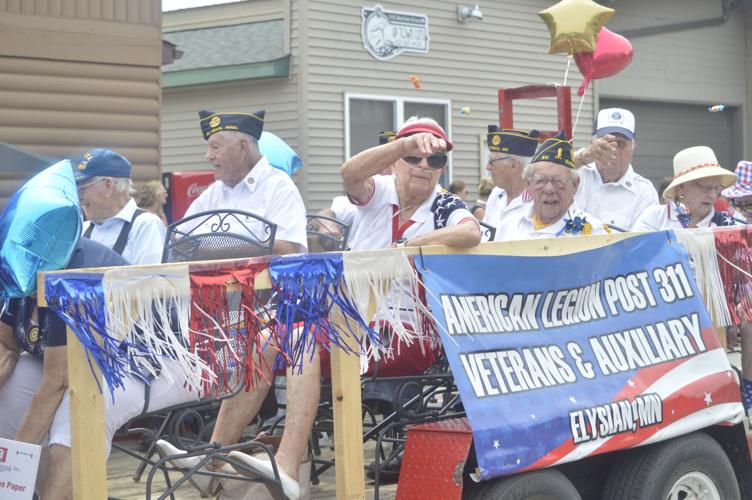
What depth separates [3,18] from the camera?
8961 mm

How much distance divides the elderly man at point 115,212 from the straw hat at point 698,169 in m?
2.84

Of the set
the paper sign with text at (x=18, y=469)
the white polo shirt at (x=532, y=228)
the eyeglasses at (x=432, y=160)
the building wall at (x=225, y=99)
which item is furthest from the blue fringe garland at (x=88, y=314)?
the building wall at (x=225, y=99)

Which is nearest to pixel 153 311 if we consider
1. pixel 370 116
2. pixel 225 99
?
→ pixel 370 116

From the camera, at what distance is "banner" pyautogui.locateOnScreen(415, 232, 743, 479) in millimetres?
3902

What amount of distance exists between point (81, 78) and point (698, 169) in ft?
18.9

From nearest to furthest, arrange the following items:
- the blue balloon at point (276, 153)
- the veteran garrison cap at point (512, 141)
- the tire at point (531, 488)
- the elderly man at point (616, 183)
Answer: the tire at point (531, 488) < the elderly man at point (616, 183) < the veteran garrison cap at point (512, 141) < the blue balloon at point (276, 153)

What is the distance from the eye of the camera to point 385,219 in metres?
4.92

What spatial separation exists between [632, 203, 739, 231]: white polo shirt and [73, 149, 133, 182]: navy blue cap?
9.13 ft

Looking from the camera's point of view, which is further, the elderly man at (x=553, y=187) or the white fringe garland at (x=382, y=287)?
the elderly man at (x=553, y=187)

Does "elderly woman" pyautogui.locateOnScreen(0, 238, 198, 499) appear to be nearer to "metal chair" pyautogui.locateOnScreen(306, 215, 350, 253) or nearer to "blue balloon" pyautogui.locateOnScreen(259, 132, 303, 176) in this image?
"metal chair" pyautogui.locateOnScreen(306, 215, 350, 253)

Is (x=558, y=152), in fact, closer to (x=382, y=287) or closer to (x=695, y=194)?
(x=695, y=194)

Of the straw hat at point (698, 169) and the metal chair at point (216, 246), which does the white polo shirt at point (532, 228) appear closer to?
the straw hat at point (698, 169)

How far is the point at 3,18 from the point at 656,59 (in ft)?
38.7

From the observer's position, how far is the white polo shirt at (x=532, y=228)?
200 inches
